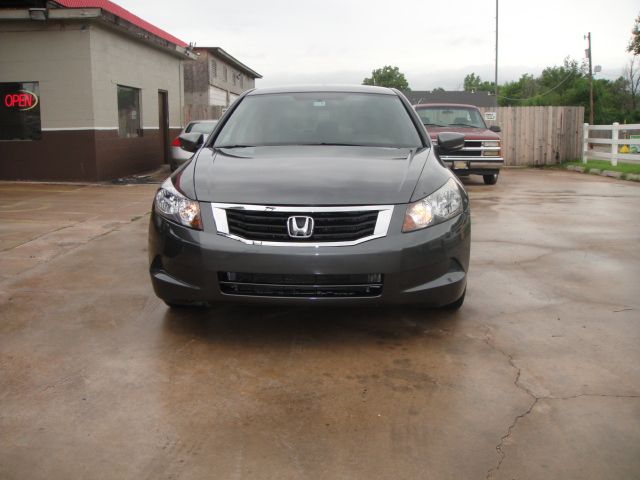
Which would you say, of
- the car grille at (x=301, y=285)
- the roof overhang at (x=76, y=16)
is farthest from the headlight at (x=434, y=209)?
the roof overhang at (x=76, y=16)

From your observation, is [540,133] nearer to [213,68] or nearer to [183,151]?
[183,151]

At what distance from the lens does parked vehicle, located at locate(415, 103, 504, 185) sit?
1373cm

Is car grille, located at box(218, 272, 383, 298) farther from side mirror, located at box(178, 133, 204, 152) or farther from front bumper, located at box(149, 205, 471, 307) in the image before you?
side mirror, located at box(178, 133, 204, 152)

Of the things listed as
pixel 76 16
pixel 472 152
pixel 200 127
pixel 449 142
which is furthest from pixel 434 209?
pixel 200 127

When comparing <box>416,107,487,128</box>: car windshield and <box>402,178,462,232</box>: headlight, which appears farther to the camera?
<box>416,107,487,128</box>: car windshield

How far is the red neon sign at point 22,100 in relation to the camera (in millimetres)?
13977

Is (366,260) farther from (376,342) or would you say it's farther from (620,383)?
(620,383)

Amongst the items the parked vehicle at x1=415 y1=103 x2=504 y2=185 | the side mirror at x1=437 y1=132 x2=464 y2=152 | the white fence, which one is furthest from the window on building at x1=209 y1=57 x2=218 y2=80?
the side mirror at x1=437 y1=132 x2=464 y2=152

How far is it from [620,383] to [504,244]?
377 cm

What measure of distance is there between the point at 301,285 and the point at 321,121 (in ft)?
6.08

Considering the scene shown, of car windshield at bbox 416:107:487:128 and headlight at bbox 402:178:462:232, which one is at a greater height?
car windshield at bbox 416:107:487:128

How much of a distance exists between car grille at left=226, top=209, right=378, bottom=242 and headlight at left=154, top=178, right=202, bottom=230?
0.25 metres

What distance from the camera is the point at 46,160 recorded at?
1416 cm

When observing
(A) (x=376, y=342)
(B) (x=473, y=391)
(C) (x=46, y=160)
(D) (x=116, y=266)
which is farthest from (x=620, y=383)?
(C) (x=46, y=160)
